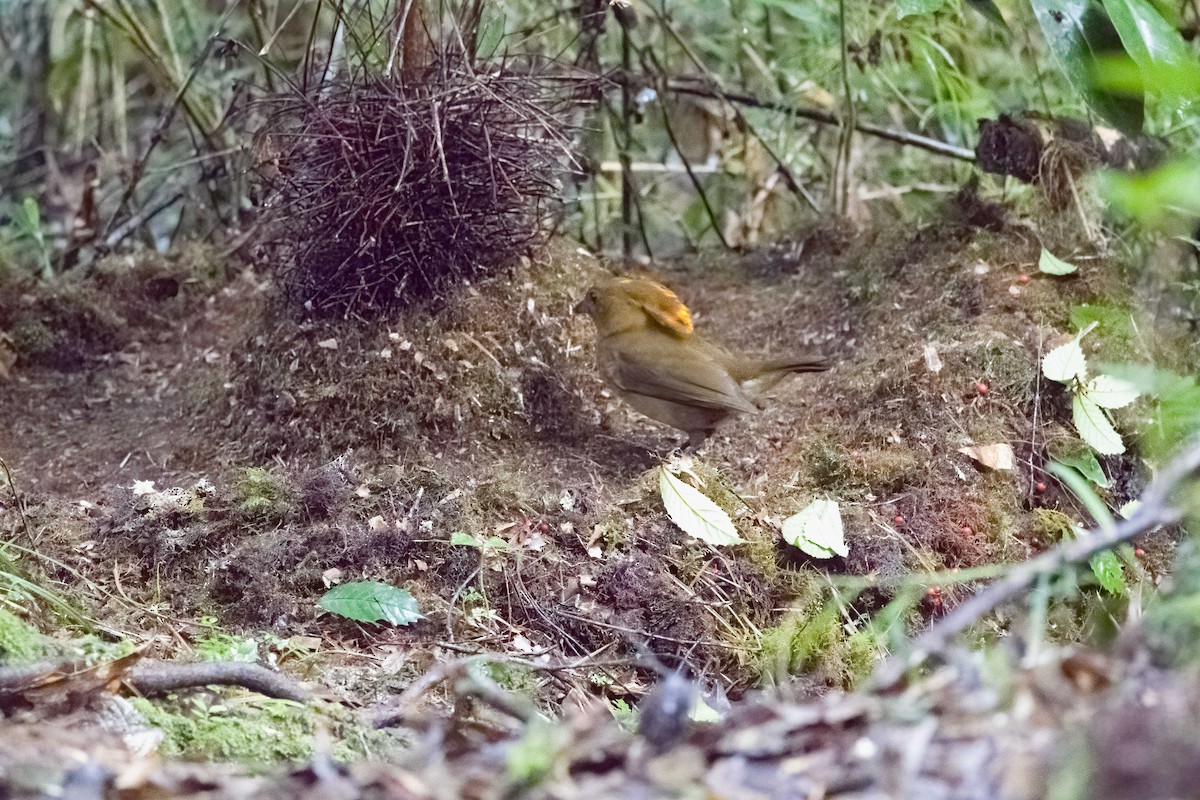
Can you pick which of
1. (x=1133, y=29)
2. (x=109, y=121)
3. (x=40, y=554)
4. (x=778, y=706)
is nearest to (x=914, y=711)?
(x=778, y=706)

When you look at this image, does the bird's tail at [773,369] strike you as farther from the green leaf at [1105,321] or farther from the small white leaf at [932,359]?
the green leaf at [1105,321]

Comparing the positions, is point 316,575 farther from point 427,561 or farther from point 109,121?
point 109,121

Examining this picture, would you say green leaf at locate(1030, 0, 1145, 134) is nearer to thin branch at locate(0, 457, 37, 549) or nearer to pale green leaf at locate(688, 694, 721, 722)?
pale green leaf at locate(688, 694, 721, 722)

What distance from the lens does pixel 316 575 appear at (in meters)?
3.00

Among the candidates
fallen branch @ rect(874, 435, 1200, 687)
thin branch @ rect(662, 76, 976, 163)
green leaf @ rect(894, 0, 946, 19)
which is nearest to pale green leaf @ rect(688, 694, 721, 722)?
fallen branch @ rect(874, 435, 1200, 687)

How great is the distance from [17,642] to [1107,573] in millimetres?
2883

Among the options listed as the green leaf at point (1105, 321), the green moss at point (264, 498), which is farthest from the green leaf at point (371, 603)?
the green leaf at point (1105, 321)

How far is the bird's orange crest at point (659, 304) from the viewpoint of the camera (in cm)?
414

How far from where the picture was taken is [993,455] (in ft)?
11.8

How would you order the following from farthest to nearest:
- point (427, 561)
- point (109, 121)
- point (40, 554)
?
point (109, 121)
point (427, 561)
point (40, 554)

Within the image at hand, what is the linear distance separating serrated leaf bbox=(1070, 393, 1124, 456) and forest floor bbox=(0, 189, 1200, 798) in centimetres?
9

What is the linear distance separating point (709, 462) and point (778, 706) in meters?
2.38

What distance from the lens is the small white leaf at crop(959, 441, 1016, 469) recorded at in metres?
3.59

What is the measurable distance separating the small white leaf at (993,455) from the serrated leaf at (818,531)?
0.57m
